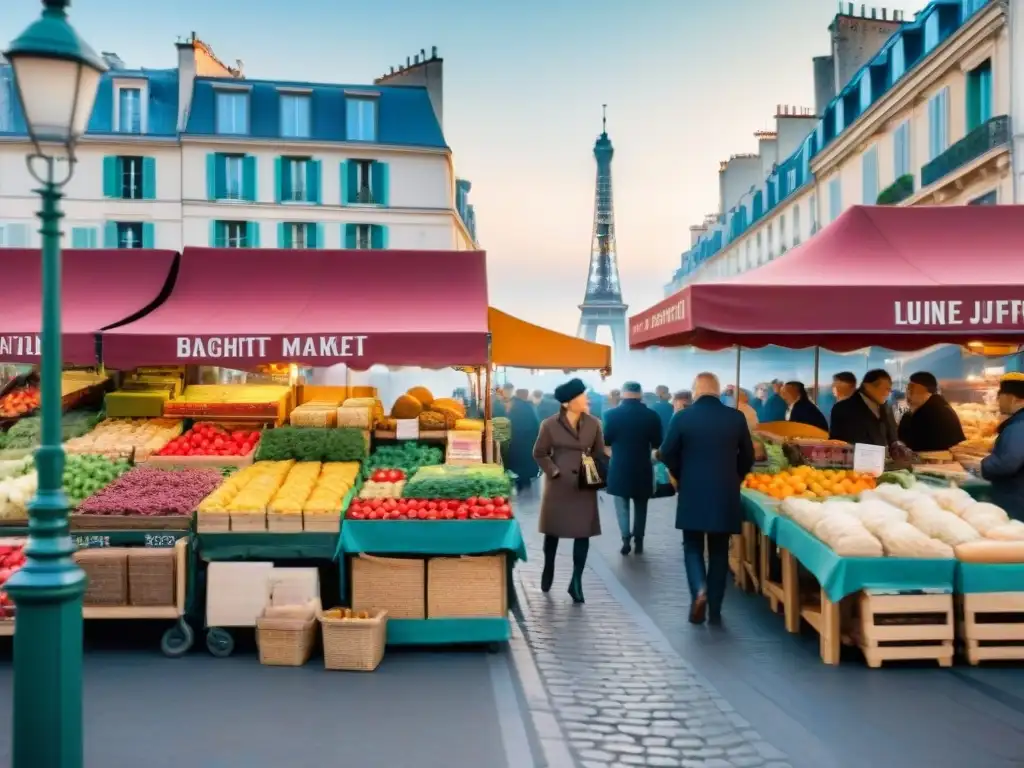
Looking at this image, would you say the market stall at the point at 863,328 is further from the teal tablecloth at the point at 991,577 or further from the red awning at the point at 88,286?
the red awning at the point at 88,286

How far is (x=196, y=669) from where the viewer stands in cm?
654

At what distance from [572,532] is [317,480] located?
2291 mm

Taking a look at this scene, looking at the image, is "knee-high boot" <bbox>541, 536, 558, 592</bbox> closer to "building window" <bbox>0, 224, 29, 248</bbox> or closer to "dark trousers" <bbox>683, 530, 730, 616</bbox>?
"dark trousers" <bbox>683, 530, 730, 616</bbox>

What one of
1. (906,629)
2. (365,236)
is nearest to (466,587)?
(906,629)

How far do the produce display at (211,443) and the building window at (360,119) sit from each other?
29.9 metres

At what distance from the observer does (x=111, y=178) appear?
117 feet

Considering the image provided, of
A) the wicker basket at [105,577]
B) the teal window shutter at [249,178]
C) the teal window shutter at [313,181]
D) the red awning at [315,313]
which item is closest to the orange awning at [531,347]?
the red awning at [315,313]

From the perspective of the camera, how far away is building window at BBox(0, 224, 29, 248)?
34844 millimetres

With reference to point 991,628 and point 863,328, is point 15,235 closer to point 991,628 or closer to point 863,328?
point 863,328

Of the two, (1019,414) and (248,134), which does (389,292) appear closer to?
(1019,414)

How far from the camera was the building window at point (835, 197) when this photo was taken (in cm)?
2981

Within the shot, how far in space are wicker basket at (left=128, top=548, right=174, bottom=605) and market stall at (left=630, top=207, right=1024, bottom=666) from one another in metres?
4.42

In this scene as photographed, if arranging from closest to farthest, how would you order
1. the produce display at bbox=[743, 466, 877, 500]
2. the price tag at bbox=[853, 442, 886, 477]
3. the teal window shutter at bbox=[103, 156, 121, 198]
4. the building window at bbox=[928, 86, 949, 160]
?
the produce display at bbox=[743, 466, 877, 500]
the price tag at bbox=[853, 442, 886, 477]
the building window at bbox=[928, 86, 949, 160]
the teal window shutter at bbox=[103, 156, 121, 198]

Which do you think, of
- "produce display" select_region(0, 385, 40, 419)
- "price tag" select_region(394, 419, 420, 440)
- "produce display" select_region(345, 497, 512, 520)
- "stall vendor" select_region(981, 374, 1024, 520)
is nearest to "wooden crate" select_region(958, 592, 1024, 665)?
"stall vendor" select_region(981, 374, 1024, 520)
